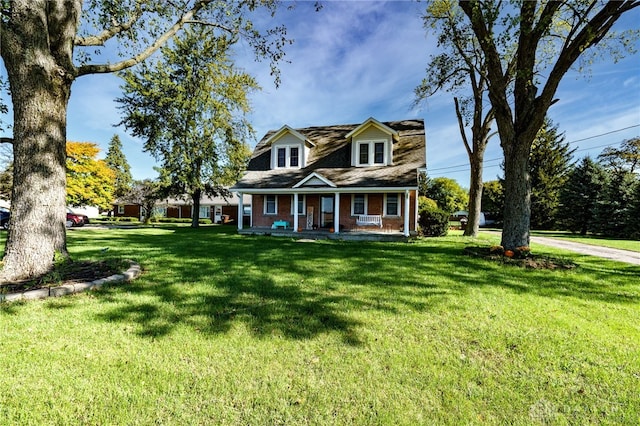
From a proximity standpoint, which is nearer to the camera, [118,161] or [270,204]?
[270,204]

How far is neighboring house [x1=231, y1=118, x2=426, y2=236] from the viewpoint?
1557 centimetres

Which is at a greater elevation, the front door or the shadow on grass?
the front door

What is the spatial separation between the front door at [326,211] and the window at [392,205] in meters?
3.31

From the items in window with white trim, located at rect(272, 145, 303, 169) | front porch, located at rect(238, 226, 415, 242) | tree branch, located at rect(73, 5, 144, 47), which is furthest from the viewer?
window with white trim, located at rect(272, 145, 303, 169)

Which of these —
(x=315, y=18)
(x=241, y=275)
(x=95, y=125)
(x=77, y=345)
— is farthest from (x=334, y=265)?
(x=95, y=125)

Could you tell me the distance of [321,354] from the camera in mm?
3027

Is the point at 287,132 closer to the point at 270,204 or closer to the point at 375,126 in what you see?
the point at 270,204

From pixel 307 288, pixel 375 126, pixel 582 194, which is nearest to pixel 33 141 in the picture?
pixel 307 288

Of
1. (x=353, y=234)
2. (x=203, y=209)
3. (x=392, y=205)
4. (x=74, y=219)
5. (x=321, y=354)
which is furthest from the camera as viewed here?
(x=203, y=209)

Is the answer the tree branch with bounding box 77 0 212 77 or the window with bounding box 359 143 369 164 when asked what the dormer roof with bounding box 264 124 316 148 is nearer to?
the window with bounding box 359 143 369 164

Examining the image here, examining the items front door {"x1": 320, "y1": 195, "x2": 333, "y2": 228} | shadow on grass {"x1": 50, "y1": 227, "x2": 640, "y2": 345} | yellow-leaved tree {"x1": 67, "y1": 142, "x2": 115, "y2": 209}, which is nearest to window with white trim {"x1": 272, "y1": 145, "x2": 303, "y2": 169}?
front door {"x1": 320, "y1": 195, "x2": 333, "y2": 228}

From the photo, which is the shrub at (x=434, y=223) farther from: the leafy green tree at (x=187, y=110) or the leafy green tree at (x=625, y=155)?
the leafy green tree at (x=625, y=155)

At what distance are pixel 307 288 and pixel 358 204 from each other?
475 inches

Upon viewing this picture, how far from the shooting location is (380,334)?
3521 millimetres
